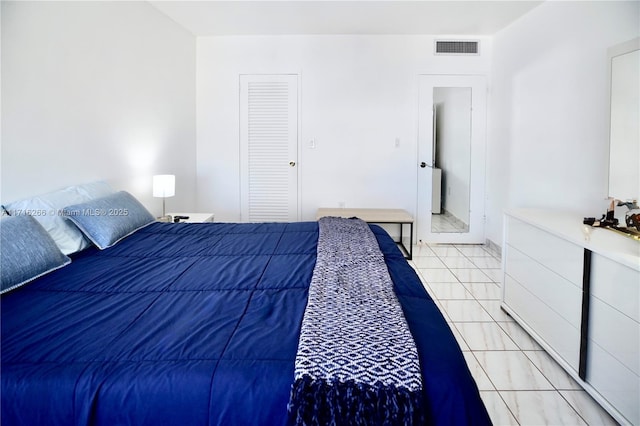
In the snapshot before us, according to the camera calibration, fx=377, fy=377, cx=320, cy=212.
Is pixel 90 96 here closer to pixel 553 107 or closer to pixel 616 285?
pixel 616 285

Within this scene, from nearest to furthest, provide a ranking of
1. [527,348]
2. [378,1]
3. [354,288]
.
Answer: [354,288]
[527,348]
[378,1]

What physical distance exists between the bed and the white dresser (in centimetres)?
85

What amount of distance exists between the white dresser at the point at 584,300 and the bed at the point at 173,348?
2.80 feet

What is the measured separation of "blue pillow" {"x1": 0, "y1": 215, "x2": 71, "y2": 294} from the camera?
1509 mm

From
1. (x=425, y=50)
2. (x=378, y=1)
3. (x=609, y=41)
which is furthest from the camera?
(x=425, y=50)

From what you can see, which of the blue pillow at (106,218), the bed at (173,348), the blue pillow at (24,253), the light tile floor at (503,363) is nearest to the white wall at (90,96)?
the blue pillow at (106,218)

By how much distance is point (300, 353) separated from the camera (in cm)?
102

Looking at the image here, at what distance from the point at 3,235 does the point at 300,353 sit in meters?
1.40

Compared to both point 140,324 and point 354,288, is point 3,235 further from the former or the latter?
point 354,288

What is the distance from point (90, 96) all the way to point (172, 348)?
2.29 metres

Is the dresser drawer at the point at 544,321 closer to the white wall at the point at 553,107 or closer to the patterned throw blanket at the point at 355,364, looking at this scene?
the white wall at the point at 553,107

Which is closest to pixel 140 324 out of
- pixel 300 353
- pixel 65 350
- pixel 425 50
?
pixel 65 350

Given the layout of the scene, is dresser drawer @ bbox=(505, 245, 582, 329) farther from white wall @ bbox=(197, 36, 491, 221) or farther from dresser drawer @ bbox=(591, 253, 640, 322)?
white wall @ bbox=(197, 36, 491, 221)

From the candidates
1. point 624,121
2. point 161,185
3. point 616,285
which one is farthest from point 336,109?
point 616,285
